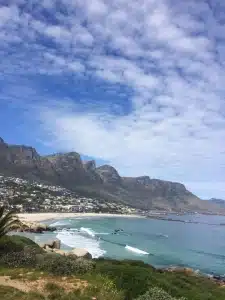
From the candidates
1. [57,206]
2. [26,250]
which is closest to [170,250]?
[26,250]

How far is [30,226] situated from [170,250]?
94.6 feet

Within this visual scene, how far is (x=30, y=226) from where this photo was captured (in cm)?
7450

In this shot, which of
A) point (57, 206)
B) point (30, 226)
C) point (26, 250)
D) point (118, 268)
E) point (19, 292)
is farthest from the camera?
point (57, 206)

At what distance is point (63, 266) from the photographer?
15266mm

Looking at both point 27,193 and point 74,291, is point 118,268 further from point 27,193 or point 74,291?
point 27,193

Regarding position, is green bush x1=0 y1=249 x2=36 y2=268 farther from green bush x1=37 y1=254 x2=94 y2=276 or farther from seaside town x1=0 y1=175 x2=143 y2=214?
seaside town x1=0 y1=175 x2=143 y2=214

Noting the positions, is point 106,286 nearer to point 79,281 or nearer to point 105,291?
point 105,291

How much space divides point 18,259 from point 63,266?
9.63 ft

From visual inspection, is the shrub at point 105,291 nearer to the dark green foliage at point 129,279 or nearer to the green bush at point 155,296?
the dark green foliage at point 129,279

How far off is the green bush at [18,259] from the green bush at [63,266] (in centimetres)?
73

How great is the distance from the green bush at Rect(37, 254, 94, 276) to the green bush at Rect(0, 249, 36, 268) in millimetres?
729

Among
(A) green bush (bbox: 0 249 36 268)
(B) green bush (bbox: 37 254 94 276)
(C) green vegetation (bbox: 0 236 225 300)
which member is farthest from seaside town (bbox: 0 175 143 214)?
(B) green bush (bbox: 37 254 94 276)

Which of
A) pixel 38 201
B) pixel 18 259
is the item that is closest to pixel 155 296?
pixel 18 259

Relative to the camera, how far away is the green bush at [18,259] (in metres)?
16.5
